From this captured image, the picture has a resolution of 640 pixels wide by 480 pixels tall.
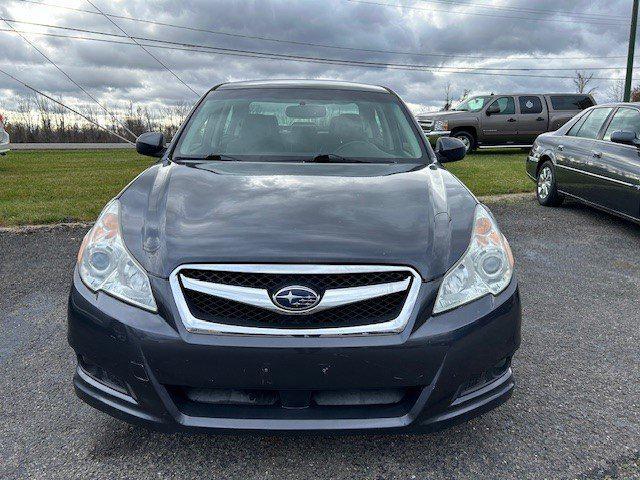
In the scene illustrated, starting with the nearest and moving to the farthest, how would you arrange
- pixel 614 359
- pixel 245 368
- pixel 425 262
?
pixel 245 368
pixel 425 262
pixel 614 359

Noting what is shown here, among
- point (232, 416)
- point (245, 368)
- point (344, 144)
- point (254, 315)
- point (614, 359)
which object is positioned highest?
point (344, 144)

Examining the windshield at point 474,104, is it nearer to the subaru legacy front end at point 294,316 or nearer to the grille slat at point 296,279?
the subaru legacy front end at point 294,316

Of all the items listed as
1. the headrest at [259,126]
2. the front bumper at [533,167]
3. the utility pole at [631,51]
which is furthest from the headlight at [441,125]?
the headrest at [259,126]

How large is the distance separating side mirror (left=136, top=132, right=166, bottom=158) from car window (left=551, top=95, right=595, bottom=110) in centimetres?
1593

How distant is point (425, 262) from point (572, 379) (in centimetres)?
144

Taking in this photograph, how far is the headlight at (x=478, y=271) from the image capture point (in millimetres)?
2025

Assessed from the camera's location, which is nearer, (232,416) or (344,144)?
(232,416)

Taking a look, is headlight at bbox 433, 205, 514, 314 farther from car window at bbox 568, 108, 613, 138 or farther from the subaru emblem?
car window at bbox 568, 108, 613, 138

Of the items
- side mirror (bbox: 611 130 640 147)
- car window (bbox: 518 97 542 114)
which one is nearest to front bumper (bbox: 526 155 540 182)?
side mirror (bbox: 611 130 640 147)

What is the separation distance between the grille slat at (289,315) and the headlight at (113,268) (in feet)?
0.61

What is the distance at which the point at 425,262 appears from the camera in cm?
203

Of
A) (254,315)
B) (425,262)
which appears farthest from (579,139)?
(254,315)

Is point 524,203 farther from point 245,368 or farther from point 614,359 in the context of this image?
point 245,368

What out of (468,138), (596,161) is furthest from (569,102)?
(596,161)
